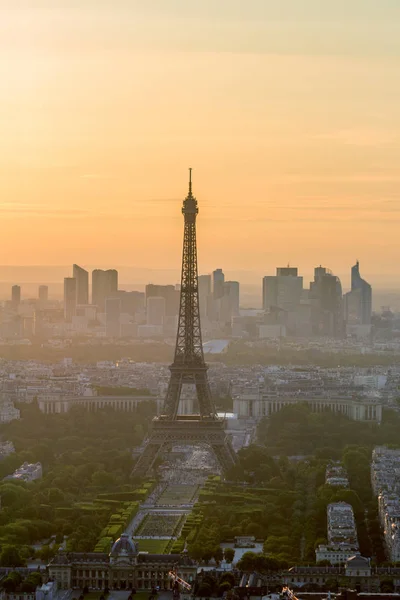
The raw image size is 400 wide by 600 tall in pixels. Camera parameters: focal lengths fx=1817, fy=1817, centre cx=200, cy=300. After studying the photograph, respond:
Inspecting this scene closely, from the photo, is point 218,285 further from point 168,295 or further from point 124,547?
point 124,547

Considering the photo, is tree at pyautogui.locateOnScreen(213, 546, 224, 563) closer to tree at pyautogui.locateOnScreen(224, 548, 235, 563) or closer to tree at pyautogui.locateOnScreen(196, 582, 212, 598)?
tree at pyautogui.locateOnScreen(224, 548, 235, 563)

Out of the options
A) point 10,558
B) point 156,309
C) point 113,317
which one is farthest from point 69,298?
point 10,558

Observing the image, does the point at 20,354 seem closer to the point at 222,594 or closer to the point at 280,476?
the point at 280,476

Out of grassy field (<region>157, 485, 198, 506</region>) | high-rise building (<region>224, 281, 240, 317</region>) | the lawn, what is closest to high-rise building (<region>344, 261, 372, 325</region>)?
high-rise building (<region>224, 281, 240, 317</region>)

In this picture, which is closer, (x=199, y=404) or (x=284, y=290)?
(x=199, y=404)

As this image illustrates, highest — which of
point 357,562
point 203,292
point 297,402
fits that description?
point 203,292

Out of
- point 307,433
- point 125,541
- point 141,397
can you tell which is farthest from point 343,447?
point 125,541

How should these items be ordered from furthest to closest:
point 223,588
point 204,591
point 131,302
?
point 131,302
point 223,588
point 204,591

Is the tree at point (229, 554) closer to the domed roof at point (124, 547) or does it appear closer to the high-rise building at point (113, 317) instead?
the domed roof at point (124, 547)
